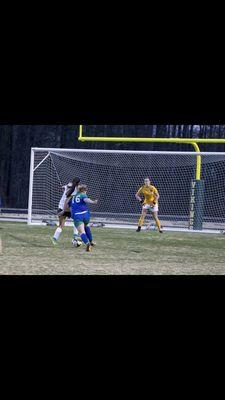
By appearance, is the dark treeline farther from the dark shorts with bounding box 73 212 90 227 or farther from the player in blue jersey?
the dark shorts with bounding box 73 212 90 227

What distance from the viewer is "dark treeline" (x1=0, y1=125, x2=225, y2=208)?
21812mm

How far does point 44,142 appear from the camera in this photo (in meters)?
22.2

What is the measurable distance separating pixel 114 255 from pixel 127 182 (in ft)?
30.1

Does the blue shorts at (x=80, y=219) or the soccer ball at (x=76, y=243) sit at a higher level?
the blue shorts at (x=80, y=219)

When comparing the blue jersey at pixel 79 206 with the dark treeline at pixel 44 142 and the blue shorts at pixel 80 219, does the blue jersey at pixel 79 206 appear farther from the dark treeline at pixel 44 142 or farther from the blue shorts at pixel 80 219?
the dark treeline at pixel 44 142

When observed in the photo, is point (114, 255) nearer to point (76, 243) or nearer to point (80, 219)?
point (80, 219)

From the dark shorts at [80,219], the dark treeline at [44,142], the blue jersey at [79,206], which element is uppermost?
the dark treeline at [44,142]

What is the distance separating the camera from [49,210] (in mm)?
17516

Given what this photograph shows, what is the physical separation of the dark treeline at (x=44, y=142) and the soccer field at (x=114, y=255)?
839 centimetres

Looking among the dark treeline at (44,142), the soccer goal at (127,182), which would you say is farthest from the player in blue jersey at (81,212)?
the dark treeline at (44,142)

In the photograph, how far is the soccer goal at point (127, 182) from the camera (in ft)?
56.0

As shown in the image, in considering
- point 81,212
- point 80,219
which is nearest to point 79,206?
point 81,212
